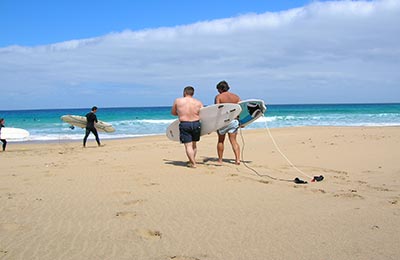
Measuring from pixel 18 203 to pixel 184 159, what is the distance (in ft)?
15.1

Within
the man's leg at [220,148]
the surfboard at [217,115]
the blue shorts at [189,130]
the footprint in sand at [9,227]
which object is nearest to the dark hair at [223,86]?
the surfboard at [217,115]

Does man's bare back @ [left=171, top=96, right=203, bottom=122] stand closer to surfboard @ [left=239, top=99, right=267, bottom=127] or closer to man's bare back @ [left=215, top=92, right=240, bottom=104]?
man's bare back @ [left=215, top=92, right=240, bottom=104]

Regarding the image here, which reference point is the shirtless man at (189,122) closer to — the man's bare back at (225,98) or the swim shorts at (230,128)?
the swim shorts at (230,128)

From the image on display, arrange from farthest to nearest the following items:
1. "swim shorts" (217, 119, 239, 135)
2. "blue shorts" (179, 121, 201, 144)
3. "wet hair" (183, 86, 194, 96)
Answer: "swim shorts" (217, 119, 239, 135), "wet hair" (183, 86, 194, 96), "blue shorts" (179, 121, 201, 144)

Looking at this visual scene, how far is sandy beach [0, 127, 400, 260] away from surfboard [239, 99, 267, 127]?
1664 millimetres

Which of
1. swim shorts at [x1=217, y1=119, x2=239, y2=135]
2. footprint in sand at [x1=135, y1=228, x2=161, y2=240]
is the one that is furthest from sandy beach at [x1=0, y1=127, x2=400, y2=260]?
swim shorts at [x1=217, y1=119, x2=239, y2=135]

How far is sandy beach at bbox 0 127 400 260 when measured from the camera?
327 cm

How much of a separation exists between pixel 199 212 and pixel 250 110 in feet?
16.0

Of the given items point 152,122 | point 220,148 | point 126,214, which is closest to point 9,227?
point 126,214

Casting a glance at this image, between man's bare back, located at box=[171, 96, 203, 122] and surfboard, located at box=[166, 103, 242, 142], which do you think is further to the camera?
surfboard, located at box=[166, 103, 242, 142]

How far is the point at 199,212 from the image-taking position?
4352 millimetres

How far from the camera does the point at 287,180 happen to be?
6207mm

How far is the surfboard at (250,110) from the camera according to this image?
28.7ft

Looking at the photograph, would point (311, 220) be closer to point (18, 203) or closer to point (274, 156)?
point (18, 203)
